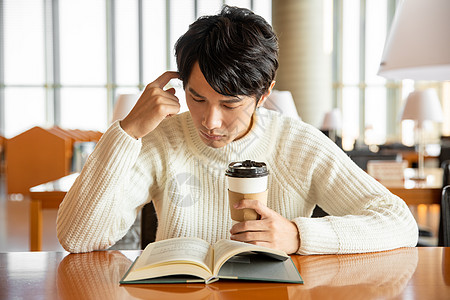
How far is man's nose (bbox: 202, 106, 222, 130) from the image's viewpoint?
1123 millimetres

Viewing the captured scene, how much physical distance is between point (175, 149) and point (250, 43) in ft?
1.32

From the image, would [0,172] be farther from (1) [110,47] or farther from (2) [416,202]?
(2) [416,202]

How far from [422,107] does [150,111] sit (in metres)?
2.81

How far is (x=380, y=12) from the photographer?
1068cm

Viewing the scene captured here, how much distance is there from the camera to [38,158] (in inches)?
195

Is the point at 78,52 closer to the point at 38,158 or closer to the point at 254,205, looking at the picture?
the point at 38,158

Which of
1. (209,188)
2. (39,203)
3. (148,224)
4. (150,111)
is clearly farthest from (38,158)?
(150,111)

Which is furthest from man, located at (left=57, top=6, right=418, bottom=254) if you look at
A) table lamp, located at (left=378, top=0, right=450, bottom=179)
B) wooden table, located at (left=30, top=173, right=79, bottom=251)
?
wooden table, located at (left=30, top=173, right=79, bottom=251)

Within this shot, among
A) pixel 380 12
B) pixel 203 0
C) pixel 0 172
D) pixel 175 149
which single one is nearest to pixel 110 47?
pixel 203 0

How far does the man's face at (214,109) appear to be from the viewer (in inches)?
44.0

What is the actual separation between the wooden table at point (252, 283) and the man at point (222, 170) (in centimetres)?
7

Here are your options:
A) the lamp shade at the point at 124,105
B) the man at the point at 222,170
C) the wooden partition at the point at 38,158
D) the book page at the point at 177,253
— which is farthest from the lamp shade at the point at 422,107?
the wooden partition at the point at 38,158

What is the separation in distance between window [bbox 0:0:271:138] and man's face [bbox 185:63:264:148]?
9620 millimetres

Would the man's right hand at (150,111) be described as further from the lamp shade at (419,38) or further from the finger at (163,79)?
the lamp shade at (419,38)
